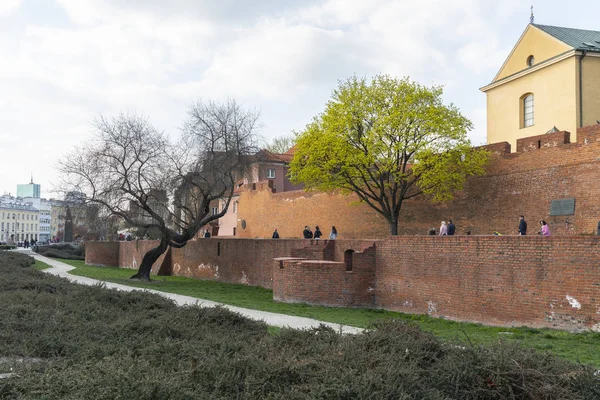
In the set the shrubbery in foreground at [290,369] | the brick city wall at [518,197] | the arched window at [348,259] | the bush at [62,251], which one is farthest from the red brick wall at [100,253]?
the shrubbery in foreground at [290,369]

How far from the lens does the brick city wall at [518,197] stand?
1988cm

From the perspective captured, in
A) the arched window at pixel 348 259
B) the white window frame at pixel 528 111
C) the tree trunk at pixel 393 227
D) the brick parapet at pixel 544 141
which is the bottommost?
the arched window at pixel 348 259

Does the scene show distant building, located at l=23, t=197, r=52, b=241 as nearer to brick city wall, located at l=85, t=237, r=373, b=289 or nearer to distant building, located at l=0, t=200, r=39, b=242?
distant building, located at l=0, t=200, r=39, b=242

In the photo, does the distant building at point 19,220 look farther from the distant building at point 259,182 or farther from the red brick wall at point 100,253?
the distant building at point 259,182

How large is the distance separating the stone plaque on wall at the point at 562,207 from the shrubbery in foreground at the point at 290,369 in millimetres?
16077

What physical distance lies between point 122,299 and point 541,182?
16.3 metres

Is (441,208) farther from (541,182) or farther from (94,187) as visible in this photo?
(94,187)

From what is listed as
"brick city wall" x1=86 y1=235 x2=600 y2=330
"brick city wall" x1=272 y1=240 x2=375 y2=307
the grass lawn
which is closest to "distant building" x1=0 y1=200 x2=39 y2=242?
"brick city wall" x1=272 y1=240 x2=375 y2=307

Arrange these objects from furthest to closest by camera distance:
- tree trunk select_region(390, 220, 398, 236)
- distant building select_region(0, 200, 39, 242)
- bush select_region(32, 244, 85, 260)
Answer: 1. distant building select_region(0, 200, 39, 242)
2. bush select_region(32, 244, 85, 260)
3. tree trunk select_region(390, 220, 398, 236)

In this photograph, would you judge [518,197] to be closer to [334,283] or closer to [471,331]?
[334,283]

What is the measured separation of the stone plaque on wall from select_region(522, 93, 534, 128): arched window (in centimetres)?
1092

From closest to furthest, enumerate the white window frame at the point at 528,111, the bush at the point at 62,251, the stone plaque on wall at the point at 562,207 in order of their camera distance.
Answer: the stone plaque on wall at the point at 562,207, the white window frame at the point at 528,111, the bush at the point at 62,251

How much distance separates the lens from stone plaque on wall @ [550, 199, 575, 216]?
2027 cm

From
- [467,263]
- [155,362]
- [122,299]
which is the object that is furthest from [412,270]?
[155,362]
